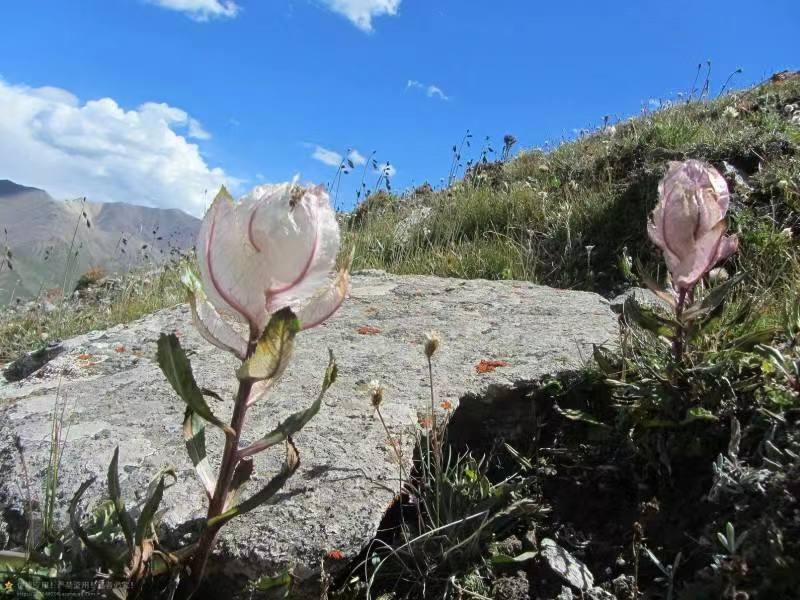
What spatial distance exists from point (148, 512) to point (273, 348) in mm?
484

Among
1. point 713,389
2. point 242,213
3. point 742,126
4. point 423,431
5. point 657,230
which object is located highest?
point 742,126

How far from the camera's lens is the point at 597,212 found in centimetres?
542

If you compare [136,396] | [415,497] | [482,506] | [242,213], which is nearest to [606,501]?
[482,506]

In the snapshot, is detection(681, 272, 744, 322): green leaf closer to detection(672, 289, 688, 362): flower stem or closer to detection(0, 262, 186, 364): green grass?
detection(672, 289, 688, 362): flower stem

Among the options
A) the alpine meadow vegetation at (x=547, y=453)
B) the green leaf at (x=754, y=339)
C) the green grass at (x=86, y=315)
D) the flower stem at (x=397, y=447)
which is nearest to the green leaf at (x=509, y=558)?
the alpine meadow vegetation at (x=547, y=453)

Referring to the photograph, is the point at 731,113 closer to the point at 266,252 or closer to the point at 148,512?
the point at 266,252

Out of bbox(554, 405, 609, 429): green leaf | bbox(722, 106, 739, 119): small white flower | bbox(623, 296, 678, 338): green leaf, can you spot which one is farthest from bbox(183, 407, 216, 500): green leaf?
bbox(722, 106, 739, 119): small white flower

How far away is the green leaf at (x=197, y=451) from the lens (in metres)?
1.31

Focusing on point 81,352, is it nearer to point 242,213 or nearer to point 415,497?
point 415,497

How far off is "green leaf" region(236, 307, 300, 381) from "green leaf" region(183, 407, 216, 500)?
0.26m

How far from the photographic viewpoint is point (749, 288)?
10.7 ft

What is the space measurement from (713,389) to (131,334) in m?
2.44

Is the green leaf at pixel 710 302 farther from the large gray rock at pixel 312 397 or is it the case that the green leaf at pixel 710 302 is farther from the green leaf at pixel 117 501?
the green leaf at pixel 117 501

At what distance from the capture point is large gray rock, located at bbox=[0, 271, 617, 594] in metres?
1.66
